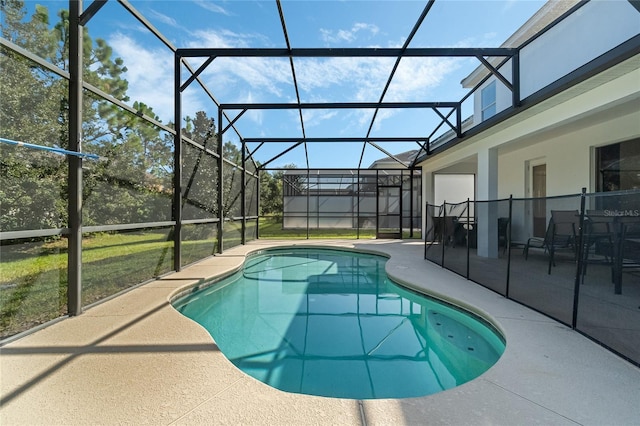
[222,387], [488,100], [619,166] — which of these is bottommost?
[222,387]

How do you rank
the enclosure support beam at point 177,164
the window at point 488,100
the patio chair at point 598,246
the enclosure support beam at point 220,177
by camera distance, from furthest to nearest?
the window at point 488,100 → the enclosure support beam at point 220,177 → the enclosure support beam at point 177,164 → the patio chair at point 598,246

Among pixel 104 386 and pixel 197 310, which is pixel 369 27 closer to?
pixel 197 310

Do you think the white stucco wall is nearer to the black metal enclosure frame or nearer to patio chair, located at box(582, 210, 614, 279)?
the black metal enclosure frame

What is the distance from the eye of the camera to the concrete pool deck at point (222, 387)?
161cm

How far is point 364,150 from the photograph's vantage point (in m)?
10.1

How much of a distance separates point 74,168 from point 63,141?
326cm

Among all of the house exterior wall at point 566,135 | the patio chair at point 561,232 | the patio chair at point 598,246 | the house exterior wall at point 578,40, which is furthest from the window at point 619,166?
the patio chair at point 598,246

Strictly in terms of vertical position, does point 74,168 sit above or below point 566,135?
below

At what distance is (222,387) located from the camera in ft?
6.20

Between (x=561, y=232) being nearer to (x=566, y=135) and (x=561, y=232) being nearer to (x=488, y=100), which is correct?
(x=566, y=135)

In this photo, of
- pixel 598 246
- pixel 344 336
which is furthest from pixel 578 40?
pixel 344 336

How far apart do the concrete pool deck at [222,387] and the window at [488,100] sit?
719 cm

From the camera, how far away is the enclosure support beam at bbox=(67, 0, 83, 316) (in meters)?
3.06

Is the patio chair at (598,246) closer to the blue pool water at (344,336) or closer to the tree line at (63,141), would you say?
the blue pool water at (344,336)
